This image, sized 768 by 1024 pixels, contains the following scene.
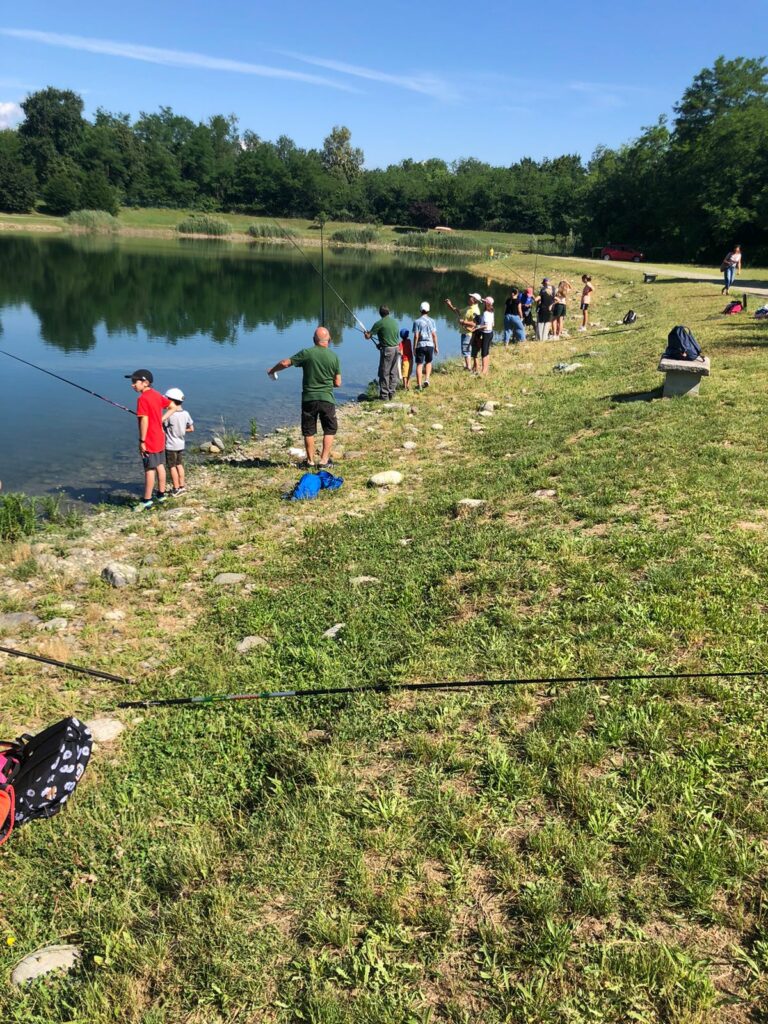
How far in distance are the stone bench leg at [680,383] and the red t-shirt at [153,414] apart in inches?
336

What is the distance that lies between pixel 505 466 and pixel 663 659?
5.79 meters

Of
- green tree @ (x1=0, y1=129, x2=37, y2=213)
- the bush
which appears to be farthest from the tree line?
the bush

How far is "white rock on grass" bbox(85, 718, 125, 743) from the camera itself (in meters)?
5.12

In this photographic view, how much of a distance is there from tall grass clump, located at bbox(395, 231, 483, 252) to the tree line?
13.8m

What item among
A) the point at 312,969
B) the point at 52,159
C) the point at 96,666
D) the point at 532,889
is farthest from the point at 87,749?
the point at 52,159

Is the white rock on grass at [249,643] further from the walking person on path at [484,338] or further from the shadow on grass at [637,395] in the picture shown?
the walking person on path at [484,338]

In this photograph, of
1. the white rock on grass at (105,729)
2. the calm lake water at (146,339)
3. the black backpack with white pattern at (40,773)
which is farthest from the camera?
the calm lake water at (146,339)

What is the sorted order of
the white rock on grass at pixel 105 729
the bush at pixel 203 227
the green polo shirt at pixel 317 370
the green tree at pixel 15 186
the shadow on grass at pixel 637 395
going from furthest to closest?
the green tree at pixel 15 186
the bush at pixel 203 227
the shadow on grass at pixel 637 395
the green polo shirt at pixel 317 370
the white rock on grass at pixel 105 729

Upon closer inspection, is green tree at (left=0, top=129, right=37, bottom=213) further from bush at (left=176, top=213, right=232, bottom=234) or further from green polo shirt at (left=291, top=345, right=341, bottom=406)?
green polo shirt at (left=291, top=345, right=341, bottom=406)

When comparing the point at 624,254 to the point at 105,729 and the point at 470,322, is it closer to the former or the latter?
the point at 470,322

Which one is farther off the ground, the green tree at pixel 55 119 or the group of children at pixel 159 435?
the green tree at pixel 55 119

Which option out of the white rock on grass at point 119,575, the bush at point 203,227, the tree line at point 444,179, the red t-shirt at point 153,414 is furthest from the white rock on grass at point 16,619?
the bush at point 203,227

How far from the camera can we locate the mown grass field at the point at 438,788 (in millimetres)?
2889

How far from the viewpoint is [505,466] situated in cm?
1010
